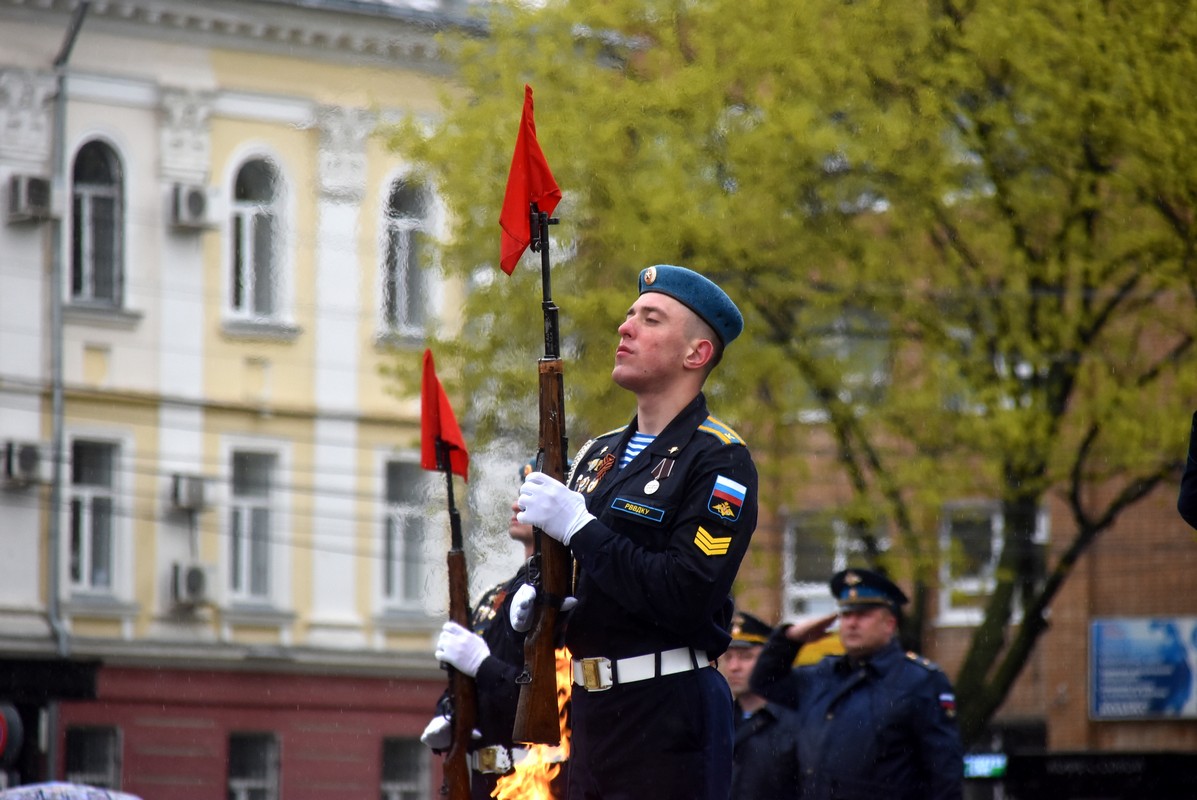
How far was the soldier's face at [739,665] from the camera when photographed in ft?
29.8

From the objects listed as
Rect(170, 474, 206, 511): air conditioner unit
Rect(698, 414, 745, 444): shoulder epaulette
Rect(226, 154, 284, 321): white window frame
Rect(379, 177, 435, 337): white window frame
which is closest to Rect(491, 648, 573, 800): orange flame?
Rect(698, 414, 745, 444): shoulder epaulette

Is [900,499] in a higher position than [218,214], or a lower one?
lower

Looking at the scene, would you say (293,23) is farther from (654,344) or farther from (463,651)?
(654,344)

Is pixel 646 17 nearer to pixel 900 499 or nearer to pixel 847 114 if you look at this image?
pixel 847 114

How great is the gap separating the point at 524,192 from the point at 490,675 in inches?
75.0

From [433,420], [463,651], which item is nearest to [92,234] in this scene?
[433,420]

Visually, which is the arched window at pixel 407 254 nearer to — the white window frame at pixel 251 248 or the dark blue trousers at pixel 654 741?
the white window frame at pixel 251 248

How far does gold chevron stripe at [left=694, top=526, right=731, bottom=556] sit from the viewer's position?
15.9ft

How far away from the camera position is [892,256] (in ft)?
53.3

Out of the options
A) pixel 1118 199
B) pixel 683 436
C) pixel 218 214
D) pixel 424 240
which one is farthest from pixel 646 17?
pixel 683 436

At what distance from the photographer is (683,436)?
5.07 metres

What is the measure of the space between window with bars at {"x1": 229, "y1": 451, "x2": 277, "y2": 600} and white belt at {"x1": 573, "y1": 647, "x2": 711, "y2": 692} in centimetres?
1972

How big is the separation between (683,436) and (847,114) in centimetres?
1132

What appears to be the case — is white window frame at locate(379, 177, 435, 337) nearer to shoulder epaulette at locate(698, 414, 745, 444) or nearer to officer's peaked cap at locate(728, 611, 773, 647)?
officer's peaked cap at locate(728, 611, 773, 647)
